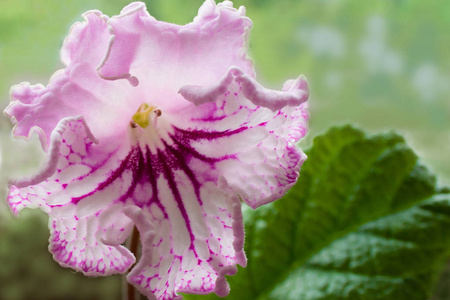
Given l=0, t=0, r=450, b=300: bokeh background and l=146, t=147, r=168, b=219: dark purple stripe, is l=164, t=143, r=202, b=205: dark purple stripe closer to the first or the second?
l=146, t=147, r=168, b=219: dark purple stripe

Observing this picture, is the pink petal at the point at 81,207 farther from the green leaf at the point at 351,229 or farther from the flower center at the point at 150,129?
the green leaf at the point at 351,229

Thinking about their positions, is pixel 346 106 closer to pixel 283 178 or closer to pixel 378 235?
pixel 378 235

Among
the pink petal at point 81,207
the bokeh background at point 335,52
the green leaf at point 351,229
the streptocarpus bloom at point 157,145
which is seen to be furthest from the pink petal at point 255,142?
the bokeh background at point 335,52

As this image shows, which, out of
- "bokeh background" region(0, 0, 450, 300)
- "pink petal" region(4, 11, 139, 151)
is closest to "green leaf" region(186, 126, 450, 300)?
"pink petal" region(4, 11, 139, 151)

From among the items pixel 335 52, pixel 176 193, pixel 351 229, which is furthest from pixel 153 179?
pixel 335 52

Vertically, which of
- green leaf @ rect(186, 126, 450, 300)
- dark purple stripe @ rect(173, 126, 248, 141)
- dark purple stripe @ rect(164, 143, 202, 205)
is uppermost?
green leaf @ rect(186, 126, 450, 300)

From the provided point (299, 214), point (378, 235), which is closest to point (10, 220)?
point (299, 214)

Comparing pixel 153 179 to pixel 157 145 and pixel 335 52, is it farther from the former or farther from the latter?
pixel 335 52
